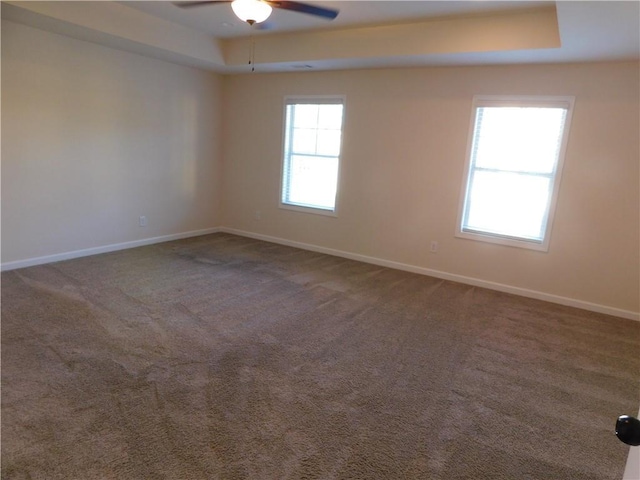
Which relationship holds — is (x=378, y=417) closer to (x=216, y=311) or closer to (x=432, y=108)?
(x=216, y=311)

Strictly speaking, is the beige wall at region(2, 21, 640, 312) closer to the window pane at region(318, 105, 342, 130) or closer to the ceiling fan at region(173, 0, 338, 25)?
the window pane at region(318, 105, 342, 130)

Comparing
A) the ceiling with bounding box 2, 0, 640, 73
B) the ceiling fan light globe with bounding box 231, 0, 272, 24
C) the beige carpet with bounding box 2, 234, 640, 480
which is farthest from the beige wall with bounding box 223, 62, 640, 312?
the ceiling fan light globe with bounding box 231, 0, 272, 24

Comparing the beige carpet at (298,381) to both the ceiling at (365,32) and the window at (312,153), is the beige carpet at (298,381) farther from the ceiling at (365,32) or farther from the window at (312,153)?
the ceiling at (365,32)

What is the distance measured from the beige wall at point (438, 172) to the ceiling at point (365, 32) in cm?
28

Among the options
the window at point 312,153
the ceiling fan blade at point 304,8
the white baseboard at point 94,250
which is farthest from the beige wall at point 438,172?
the ceiling fan blade at point 304,8

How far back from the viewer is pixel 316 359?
2.77 meters

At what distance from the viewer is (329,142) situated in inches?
215

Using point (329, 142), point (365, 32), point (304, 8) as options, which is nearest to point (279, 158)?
point (329, 142)

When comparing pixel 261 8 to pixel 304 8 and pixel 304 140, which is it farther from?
pixel 304 140

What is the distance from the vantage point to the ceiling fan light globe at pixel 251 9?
2.57m

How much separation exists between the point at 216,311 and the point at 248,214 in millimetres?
3071

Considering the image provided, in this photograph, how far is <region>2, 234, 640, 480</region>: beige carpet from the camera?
1.88 metres

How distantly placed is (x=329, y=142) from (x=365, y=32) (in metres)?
1.56

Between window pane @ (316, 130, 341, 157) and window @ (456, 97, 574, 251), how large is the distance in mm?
1760
